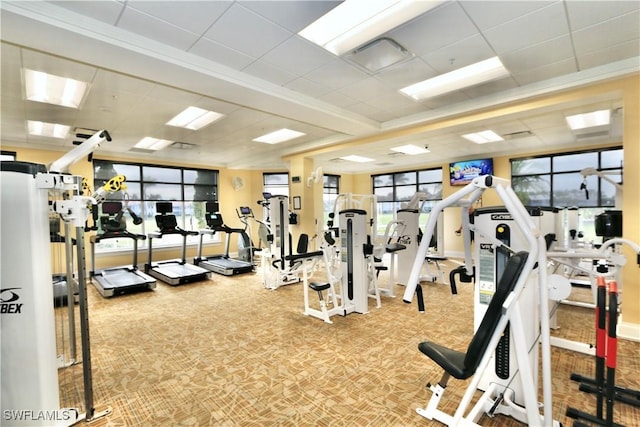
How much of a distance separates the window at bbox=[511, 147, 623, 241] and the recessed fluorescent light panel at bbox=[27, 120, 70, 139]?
33.6 feet

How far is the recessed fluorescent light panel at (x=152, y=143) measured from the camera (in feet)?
21.6

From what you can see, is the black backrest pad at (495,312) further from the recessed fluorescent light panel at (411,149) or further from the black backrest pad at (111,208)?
the black backrest pad at (111,208)

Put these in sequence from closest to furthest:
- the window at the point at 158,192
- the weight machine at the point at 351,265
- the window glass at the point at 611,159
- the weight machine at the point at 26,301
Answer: the weight machine at the point at 26,301 → the weight machine at the point at 351,265 → the window glass at the point at 611,159 → the window at the point at 158,192

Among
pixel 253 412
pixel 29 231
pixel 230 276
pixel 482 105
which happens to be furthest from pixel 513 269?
pixel 230 276

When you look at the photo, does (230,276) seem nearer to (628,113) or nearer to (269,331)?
(269,331)

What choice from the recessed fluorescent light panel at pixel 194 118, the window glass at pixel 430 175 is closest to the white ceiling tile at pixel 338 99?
the recessed fluorescent light panel at pixel 194 118

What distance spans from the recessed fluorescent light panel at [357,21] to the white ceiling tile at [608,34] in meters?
1.69

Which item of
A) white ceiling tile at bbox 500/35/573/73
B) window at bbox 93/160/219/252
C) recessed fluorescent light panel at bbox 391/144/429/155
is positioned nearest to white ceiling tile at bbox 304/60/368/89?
white ceiling tile at bbox 500/35/573/73

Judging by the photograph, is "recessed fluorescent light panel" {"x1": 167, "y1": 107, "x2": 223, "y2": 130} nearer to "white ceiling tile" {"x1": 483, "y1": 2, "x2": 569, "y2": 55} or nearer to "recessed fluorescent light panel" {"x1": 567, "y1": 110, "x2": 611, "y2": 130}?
"white ceiling tile" {"x1": 483, "y1": 2, "x2": 569, "y2": 55}

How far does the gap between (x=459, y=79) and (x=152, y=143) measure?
635 centimetres

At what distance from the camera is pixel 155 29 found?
111 inches

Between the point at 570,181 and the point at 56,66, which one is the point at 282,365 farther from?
the point at 570,181

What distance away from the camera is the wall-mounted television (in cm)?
830

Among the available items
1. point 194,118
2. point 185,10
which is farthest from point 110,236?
point 185,10
